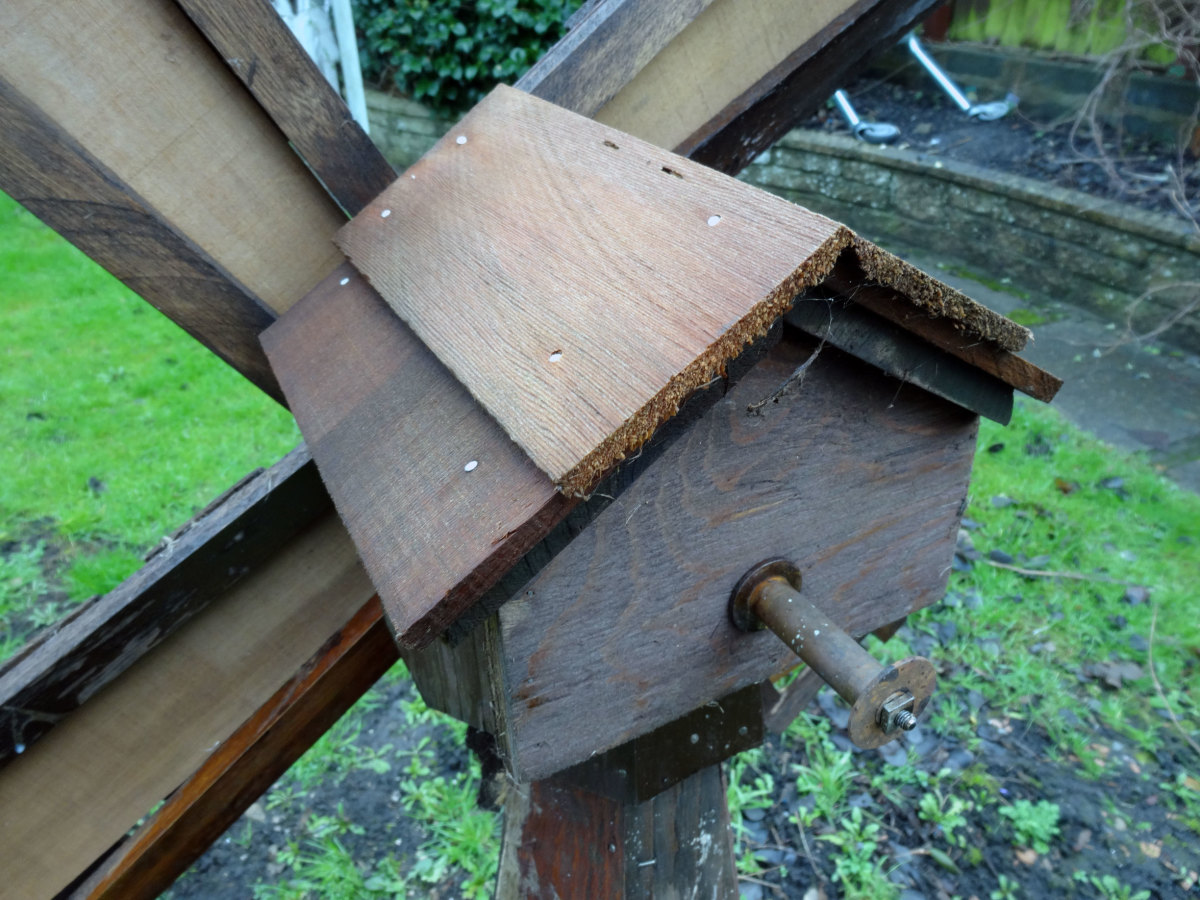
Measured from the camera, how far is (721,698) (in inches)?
54.2

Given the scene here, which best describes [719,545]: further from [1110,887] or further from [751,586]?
[1110,887]

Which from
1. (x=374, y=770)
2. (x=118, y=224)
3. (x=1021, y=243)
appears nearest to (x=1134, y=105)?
(x=1021, y=243)

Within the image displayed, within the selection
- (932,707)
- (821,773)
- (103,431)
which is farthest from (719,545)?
(103,431)

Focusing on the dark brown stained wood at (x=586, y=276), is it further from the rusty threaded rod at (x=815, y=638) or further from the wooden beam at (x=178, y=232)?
the rusty threaded rod at (x=815, y=638)

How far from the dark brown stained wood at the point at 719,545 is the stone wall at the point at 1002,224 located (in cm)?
400

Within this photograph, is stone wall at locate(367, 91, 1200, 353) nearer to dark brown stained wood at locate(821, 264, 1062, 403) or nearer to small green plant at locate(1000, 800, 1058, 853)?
small green plant at locate(1000, 800, 1058, 853)

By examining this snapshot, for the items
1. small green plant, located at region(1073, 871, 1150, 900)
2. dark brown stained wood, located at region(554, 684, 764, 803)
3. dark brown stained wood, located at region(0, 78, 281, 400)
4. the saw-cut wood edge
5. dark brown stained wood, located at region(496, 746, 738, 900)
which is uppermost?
dark brown stained wood, located at region(0, 78, 281, 400)

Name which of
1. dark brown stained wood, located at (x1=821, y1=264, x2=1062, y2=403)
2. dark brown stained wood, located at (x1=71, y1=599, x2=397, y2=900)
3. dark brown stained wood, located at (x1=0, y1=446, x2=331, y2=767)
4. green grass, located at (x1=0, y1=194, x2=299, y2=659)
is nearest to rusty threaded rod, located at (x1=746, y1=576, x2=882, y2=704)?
dark brown stained wood, located at (x1=821, y1=264, x2=1062, y2=403)

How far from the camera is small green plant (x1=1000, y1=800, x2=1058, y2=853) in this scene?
2651 millimetres

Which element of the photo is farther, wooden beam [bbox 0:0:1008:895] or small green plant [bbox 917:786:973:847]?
small green plant [bbox 917:786:973:847]

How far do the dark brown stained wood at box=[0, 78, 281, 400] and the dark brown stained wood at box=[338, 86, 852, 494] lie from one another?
0.85 feet

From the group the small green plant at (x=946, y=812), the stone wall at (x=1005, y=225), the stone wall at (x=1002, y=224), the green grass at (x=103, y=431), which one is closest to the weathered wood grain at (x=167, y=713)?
the small green plant at (x=946, y=812)

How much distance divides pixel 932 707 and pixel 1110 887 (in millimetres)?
765

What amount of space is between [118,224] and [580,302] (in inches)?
31.0
